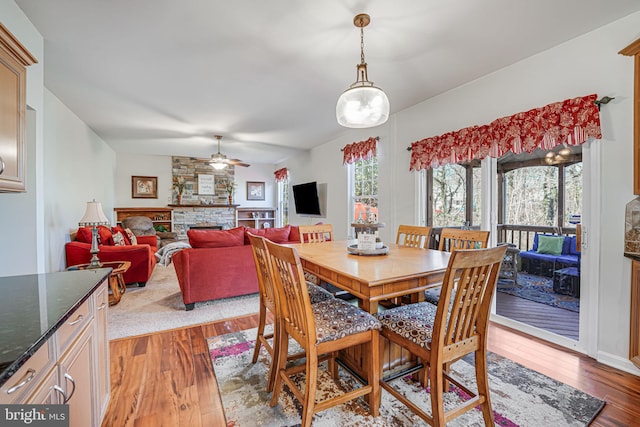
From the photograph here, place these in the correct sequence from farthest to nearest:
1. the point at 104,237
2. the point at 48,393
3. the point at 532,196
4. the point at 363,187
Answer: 1. the point at 363,187
2. the point at 104,237
3. the point at 532,196
4. the point at 48,393

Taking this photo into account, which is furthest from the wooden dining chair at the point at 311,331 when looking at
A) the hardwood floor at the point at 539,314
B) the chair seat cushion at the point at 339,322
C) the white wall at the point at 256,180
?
the white wall at the point at 256,180

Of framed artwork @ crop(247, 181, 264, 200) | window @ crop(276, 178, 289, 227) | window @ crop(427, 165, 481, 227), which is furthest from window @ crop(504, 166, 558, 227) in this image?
framed artwork @ crop(247, 181, 264, 200)

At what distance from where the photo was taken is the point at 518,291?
3145 mm

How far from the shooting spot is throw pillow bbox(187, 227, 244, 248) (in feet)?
11.1

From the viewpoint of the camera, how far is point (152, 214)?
289 inches

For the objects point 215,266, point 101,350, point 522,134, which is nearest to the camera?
point 101,350

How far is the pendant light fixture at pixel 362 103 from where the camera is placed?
200cm

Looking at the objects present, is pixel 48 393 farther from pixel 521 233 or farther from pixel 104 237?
pixel 104 237

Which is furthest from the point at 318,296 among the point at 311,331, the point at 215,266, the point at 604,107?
the point at 604,107

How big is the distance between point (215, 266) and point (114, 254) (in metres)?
1.57

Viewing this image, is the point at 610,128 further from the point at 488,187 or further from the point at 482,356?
the point at 482,356

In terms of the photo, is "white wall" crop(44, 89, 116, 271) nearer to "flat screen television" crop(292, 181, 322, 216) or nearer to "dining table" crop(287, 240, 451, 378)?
"dining table" crop(287, 240, 451, 378)

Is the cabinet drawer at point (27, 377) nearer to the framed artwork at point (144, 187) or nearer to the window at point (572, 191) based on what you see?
the window at point (572, 191)

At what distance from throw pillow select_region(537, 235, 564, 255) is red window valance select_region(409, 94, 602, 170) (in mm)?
892
